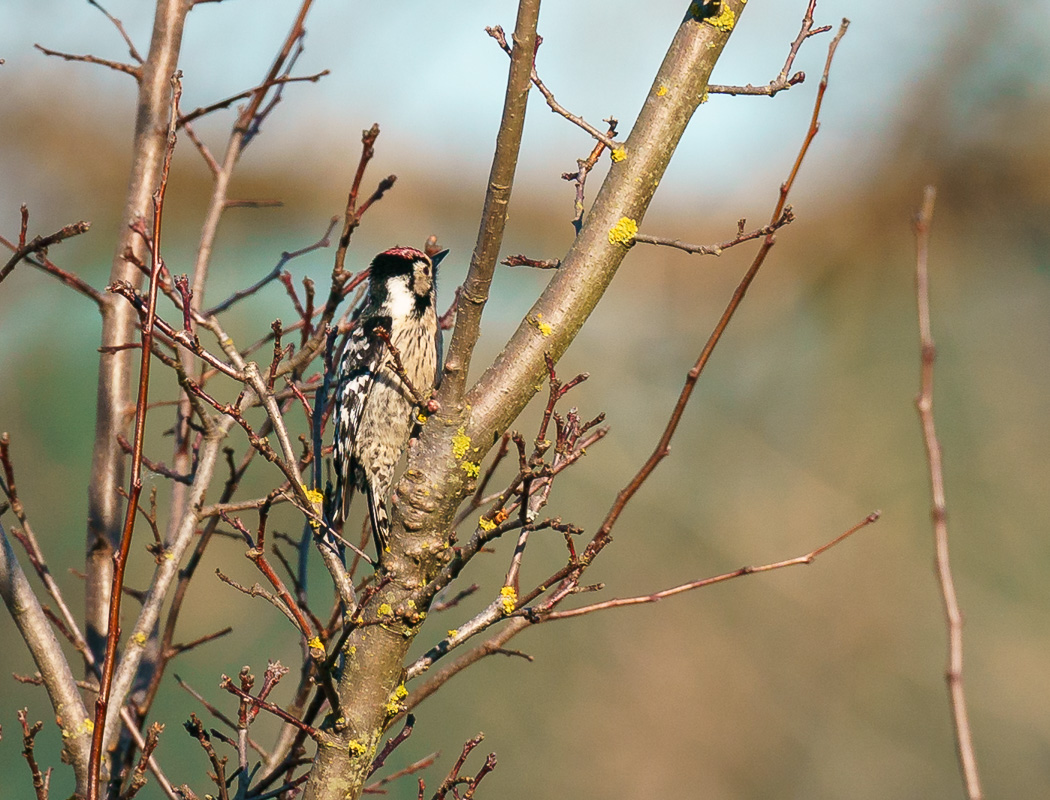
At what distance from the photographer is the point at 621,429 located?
8141 mm

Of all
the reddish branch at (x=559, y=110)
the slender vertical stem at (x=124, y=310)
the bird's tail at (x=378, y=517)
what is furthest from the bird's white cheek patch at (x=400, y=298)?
the reddish branch at (x=559, y=110)

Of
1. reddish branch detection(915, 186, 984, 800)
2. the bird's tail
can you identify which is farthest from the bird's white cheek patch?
reddish branch detection(915, 186, 984, 800)

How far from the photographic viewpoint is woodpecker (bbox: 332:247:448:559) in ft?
7.97

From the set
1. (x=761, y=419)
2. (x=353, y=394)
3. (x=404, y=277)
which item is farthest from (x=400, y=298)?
(x=761, y=419)

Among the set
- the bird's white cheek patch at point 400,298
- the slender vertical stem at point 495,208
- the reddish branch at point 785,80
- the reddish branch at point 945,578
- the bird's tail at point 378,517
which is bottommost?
the reddish branch at point 945,578

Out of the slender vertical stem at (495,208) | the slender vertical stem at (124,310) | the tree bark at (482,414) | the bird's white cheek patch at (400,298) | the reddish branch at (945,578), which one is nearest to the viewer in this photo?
the reddish branch at (945,578)

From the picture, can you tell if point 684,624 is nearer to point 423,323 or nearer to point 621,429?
point 621,429

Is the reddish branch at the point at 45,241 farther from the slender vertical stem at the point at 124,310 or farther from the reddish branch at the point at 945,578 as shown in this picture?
the reddish branch at the point at 945,578

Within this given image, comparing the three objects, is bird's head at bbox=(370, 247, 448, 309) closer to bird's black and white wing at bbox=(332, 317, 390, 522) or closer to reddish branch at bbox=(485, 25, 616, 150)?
bird's black and white wing at bbox=(332, 317, 390, 522)

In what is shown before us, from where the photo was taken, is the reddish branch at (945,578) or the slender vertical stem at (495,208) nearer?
the reddish branch at (945,578)

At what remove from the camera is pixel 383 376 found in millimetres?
2338

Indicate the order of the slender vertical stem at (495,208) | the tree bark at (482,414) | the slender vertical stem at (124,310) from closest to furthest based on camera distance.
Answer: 1. the slender vertical stem at (495,208)
2. the tree bark at (482,414)
3. the slender vertical stem at (124,310)

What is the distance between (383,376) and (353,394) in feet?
0.54

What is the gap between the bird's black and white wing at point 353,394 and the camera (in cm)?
242
